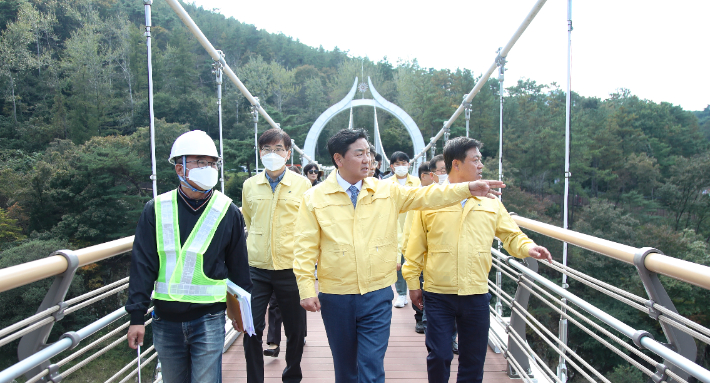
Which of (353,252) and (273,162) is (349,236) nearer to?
(353,252)

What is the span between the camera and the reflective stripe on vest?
1424 mm

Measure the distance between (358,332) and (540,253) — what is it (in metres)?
0.72

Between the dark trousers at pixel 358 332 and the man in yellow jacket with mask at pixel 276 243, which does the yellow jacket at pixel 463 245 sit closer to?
the dark trousers at pixel 358 332

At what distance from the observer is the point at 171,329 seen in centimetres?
144

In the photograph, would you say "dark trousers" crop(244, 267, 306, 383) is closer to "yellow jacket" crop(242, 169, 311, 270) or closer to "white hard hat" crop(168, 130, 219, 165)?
"yellow jacket" crop(242, 169, 311, 270)

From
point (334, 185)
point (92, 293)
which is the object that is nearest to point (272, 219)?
point (334, 185)

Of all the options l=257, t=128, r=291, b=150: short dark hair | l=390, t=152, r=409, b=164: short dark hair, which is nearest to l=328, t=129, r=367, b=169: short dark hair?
l=257, t=128, r=291, b=150: short dark hair

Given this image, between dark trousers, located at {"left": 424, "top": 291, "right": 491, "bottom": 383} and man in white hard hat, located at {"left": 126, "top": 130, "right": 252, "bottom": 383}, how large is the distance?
83 centimetres

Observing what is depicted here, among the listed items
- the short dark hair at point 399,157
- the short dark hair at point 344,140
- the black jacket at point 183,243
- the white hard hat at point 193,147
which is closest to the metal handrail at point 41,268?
the black jacket at point 183,243

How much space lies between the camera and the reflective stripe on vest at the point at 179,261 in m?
1.42

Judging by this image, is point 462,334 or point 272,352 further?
point 272,352

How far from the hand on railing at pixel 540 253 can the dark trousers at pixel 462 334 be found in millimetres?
282

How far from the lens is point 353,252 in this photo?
1.61 meters

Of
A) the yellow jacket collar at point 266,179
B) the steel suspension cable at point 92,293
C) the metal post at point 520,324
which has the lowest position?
the metal post at point 520,324
